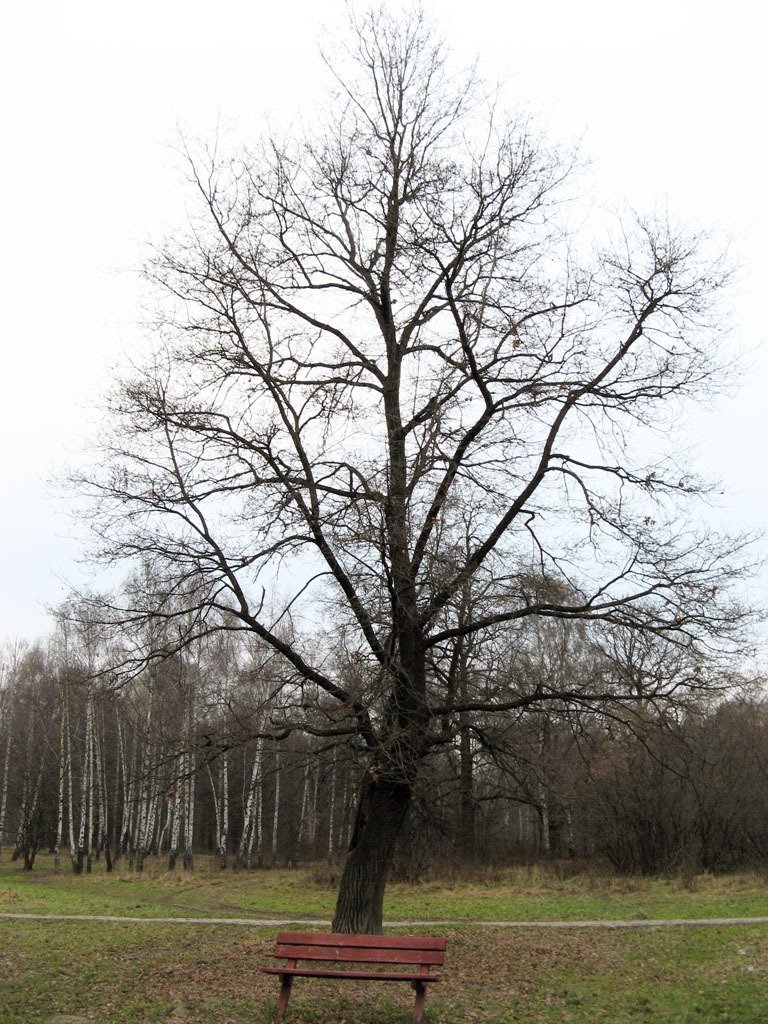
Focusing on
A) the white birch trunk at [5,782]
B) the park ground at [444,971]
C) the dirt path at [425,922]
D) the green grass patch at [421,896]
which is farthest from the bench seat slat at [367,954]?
the white birch trunk at [5,782]

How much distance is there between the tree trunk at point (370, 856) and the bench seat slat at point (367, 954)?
12.0 ft

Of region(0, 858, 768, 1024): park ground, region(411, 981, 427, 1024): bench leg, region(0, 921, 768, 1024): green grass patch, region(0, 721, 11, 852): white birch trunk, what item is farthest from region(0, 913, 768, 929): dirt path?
region(0, 721, 11, 852): white birch trunk

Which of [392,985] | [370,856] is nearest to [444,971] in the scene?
[392,985]

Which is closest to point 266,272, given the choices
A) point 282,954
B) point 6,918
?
point 282,954

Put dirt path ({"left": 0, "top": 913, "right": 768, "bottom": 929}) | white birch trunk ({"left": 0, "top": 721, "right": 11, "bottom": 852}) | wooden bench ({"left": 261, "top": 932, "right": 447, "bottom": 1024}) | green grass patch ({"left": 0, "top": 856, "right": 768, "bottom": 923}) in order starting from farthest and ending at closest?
white birch trunk ({"left": 0, "top": 721, "right": 11, "bottom": 852}) → green grass patch ({"left": 0, "top": 856, "right": 768, "bottom": 923}) → dirt path ({"left": 0, "top": 913, "right": 768, "bottom": 929}) → wooden bench ({"left": 261, "top": 932, "right": 447, "bottom": 1024})

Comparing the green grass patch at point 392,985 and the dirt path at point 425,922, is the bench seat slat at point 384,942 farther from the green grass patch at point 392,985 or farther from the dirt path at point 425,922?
the dirt path at point 425,922

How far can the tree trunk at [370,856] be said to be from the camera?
12.2 metres

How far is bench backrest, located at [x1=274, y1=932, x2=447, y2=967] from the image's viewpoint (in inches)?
328

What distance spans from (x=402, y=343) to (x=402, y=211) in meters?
1.87

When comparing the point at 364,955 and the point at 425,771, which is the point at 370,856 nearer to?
the point at 425,771

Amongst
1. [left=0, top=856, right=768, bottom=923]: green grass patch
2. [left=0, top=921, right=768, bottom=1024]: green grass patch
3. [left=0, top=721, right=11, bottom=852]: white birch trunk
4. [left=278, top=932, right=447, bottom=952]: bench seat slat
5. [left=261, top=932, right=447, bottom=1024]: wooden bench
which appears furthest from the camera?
[left=0, top=721, right=11, bottom=852]: white birch trunk

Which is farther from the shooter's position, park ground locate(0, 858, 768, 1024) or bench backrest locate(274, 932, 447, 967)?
park ground locate(0, 858, 768, 1024)

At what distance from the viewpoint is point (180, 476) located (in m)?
12.3

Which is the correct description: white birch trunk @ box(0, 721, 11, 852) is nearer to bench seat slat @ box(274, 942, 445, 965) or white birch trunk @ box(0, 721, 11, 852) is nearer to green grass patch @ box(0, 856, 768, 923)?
green grass patch @ box(0, 856, 768, 923)
